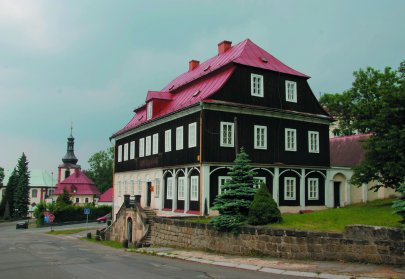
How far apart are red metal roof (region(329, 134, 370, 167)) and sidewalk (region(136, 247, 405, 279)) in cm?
2261

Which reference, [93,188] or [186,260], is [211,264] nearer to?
[186,260]

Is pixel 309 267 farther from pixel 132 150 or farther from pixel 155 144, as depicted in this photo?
pixel 132 150

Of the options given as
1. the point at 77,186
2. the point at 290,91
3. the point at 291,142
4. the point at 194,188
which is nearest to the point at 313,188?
the point at 291,142

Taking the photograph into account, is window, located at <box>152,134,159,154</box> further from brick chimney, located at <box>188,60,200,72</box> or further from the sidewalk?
the sidewalk

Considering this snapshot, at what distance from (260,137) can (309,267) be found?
53.1ft

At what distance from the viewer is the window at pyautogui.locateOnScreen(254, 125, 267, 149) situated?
2830 cm

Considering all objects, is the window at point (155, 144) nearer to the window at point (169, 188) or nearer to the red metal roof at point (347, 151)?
the window at point (169, 188)

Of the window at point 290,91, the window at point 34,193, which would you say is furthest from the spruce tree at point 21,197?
the window at point 290,91

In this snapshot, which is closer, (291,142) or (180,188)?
(180,188)

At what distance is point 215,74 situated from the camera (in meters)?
30.1

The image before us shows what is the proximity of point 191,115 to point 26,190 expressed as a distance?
70648 millimetres

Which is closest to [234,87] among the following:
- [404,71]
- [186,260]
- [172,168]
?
[172,168]

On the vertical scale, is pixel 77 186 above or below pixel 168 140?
below

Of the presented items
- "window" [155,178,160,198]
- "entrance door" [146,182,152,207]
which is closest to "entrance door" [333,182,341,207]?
"window" [155,178,160,198]
